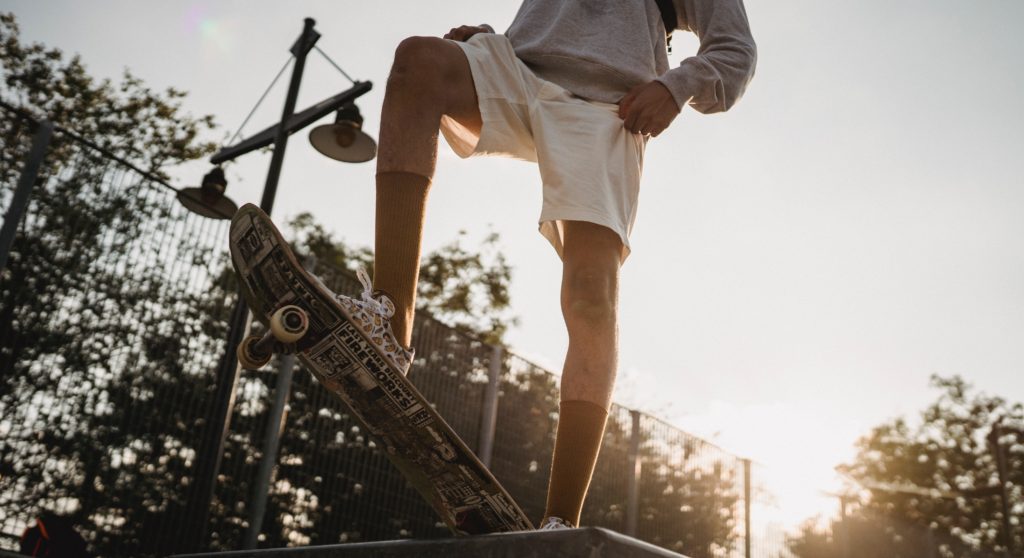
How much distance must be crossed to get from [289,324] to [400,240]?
0.39m

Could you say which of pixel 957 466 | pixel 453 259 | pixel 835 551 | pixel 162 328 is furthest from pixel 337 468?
pixel 957 466

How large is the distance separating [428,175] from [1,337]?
3493mm

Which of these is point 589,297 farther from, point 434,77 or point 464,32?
point 464,32

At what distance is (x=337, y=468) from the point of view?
537cm

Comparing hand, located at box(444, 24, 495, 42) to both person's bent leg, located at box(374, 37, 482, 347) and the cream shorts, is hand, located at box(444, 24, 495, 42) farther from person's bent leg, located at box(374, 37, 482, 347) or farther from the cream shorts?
person's bent leg, located at box(374, 37, 482, 347)

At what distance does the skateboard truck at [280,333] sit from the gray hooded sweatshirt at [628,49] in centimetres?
108

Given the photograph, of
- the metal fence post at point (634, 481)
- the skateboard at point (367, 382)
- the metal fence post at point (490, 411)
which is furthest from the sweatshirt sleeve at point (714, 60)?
the metal fence post at point (634, 481)

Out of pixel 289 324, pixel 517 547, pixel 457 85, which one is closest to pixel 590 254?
pixel 457 85

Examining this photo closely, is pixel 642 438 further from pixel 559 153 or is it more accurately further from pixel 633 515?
pixel 559 153

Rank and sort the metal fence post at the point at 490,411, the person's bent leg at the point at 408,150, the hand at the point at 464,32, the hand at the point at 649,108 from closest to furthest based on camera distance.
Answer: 1. the person's bent leg at the point at 408,150
2. the hand at the point at 649,108
3. the hand at the point at 464,32
4. the metal fence post at the point at 490,411

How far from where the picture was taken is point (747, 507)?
977cm

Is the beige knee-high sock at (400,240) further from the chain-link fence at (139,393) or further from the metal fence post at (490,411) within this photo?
the metal fence post at (490,411)

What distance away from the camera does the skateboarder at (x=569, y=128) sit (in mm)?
1903

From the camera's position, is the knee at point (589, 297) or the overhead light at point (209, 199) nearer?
the knee at point (589, 297)
